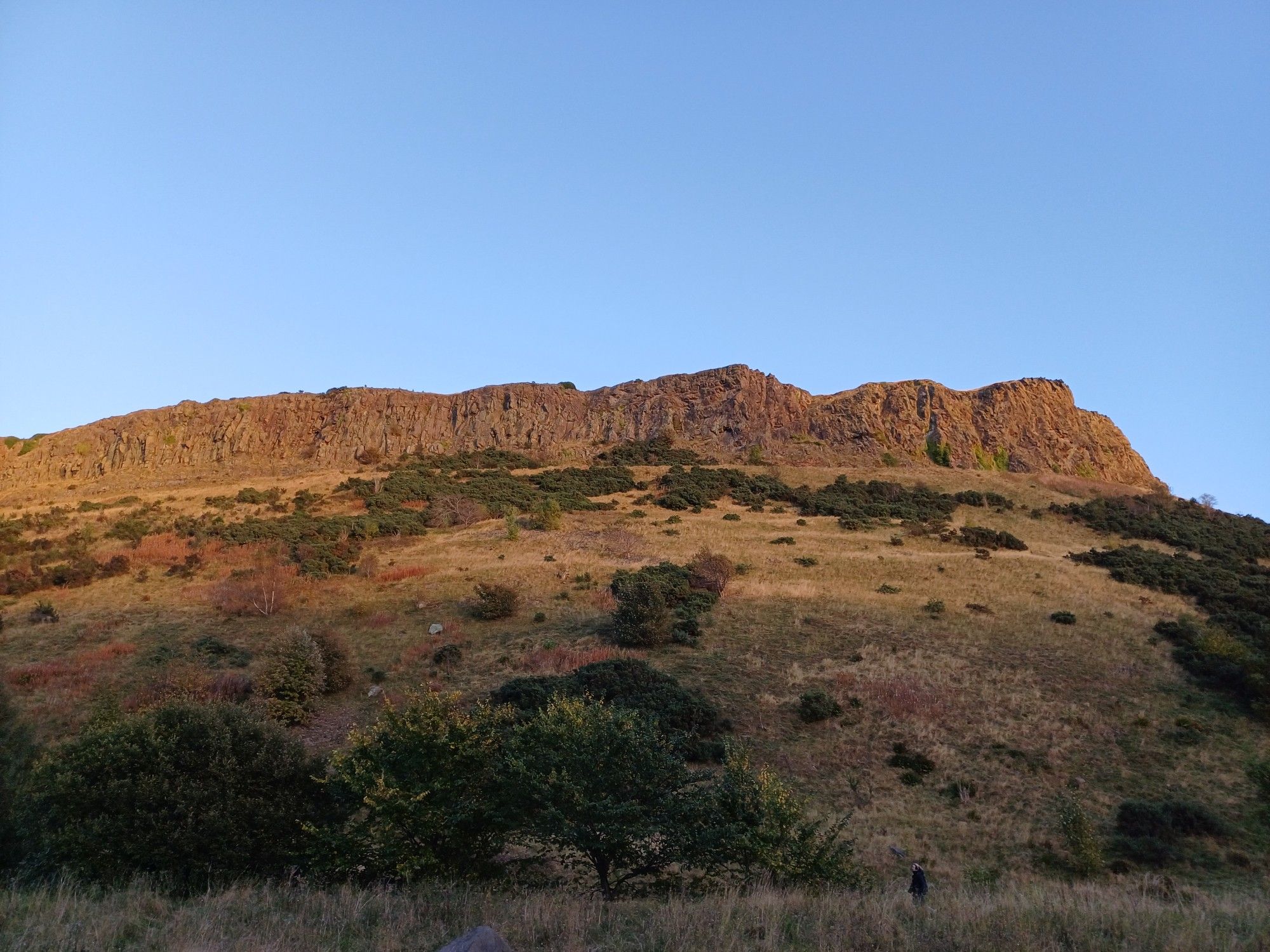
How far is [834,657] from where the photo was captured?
2747 cm

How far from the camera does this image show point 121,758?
11430mm

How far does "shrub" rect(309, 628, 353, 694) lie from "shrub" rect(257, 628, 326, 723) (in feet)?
1.18

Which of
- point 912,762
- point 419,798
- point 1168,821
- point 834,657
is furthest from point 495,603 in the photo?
point 1168,821

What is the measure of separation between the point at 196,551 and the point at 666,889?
4144cm

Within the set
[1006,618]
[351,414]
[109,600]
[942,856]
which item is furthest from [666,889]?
[351,414]

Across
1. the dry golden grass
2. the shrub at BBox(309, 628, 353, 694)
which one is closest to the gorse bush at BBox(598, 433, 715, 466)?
the dry golden grass

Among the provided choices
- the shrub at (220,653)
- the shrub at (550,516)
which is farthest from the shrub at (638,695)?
the shrub at (550,516)

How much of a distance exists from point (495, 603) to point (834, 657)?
14.3 m

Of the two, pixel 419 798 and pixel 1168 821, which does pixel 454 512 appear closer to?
pixel 419 798

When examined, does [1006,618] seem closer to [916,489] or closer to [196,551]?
[916,489]

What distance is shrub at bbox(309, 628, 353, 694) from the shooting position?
24.9m

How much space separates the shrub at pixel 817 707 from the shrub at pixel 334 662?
607 inches

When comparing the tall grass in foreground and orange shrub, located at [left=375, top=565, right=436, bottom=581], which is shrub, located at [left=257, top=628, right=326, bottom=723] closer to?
the tall grass in foreground

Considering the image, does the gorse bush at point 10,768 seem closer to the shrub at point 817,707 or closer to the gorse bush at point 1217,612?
the shrub at point 817,707
